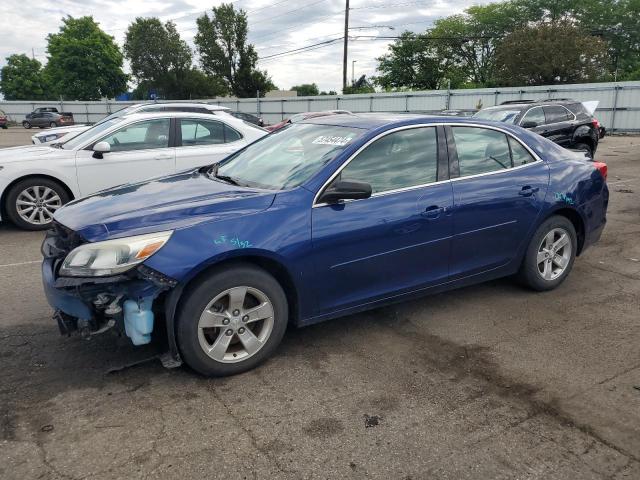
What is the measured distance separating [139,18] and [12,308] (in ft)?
245

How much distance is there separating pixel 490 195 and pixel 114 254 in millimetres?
2886

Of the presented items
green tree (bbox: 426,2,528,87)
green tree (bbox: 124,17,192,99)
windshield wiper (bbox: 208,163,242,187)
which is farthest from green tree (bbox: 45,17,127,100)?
windshield wiper (bbox: 208,163,242,187)

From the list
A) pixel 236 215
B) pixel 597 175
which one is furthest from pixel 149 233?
pixel 597 175

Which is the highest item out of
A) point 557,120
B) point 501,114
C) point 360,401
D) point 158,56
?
point 158,56

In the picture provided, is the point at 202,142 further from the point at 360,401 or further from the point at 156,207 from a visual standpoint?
the point at 360,401

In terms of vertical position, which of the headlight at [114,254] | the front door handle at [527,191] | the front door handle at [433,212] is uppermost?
the front door handle at [527,191]

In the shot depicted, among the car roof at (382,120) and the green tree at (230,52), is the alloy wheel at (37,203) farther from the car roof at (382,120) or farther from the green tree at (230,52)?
the green tree at (230,52)

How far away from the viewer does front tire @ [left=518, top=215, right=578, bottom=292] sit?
484 centimetres

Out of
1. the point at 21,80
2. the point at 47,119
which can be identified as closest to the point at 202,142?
the point at 47,119

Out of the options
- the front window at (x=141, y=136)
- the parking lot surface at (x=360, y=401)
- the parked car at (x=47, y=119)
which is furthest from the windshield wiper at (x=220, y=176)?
the parked car at (x=47, y=119)

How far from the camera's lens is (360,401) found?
3217 mm

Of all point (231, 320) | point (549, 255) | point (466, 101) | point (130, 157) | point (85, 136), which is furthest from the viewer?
point (466, 101)

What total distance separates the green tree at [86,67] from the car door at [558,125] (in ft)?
222

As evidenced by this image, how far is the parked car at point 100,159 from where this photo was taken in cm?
745
